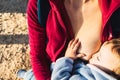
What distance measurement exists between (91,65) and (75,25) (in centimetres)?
18

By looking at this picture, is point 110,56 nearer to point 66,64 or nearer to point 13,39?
point 66,64

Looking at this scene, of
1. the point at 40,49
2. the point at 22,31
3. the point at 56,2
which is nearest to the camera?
the point at 56,2

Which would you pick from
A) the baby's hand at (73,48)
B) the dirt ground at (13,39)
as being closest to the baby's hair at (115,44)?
the baby's hand at (73,48)

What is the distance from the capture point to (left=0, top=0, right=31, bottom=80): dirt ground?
2309mm

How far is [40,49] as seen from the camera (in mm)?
1761

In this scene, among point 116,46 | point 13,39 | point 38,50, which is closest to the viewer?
point 116,46

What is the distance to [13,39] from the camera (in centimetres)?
249

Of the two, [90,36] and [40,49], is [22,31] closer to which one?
[40,49]

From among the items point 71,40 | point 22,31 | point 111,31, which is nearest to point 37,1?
point 71,40

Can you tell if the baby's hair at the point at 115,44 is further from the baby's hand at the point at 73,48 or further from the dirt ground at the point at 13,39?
the dirt ground at the point at 13,39

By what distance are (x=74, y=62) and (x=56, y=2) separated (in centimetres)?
27

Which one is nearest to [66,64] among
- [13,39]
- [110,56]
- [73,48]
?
[73,48]

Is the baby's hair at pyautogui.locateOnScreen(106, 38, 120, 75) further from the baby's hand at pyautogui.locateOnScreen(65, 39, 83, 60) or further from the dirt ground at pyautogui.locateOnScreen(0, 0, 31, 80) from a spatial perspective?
the dirt ground at pyautogui.locateOnScreen(0, 0, 31, 80)

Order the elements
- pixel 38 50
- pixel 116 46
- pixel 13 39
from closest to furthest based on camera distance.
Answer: pixel 116 46 → pixel 38 50 → pixel 13 39
